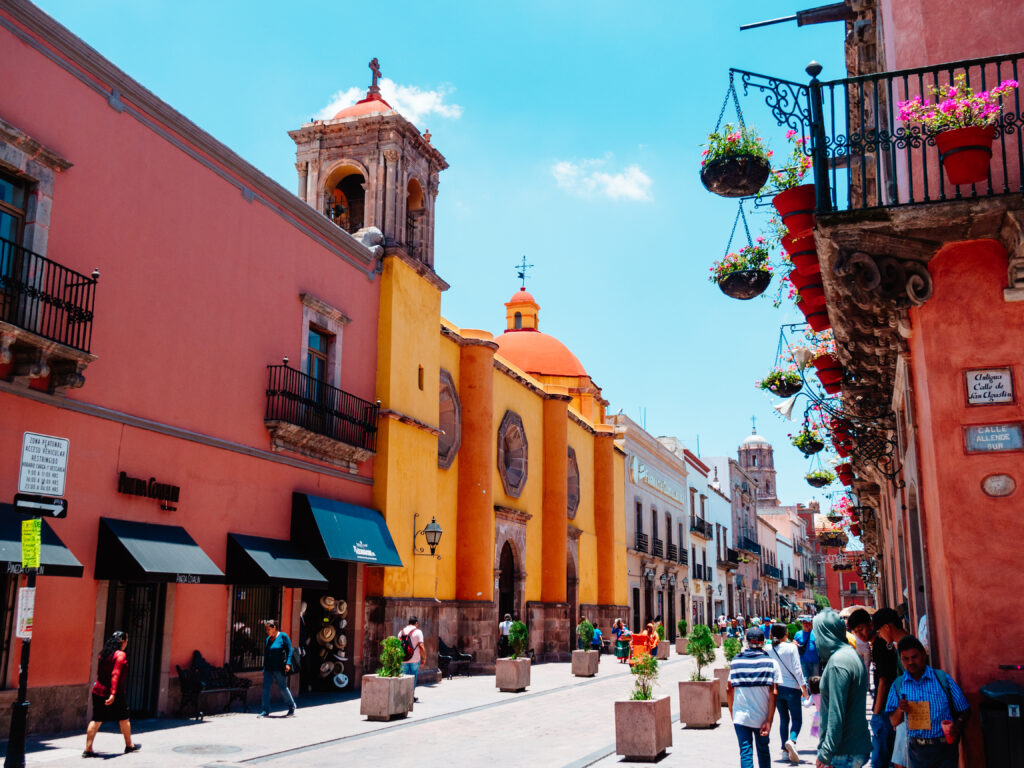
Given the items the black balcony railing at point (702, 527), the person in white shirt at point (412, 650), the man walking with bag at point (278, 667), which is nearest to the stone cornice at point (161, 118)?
the man walking with bag at point (278, 667)

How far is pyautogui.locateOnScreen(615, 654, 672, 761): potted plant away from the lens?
10312 millimetres

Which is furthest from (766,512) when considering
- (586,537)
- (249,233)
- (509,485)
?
(249,233)

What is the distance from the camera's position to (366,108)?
22.6 m

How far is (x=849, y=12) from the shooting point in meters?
11.6

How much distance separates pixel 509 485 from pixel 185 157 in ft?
51.2

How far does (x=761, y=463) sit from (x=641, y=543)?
6710cm

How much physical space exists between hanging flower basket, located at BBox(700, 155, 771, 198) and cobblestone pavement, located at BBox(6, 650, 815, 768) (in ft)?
20.3

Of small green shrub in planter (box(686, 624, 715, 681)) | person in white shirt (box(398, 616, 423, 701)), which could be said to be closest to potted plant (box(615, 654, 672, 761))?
small green shrub in planter (box(686, 624, 715, 681))

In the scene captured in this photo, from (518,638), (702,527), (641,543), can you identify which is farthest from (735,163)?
(702,527)

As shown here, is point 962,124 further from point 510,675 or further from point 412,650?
point 510,675

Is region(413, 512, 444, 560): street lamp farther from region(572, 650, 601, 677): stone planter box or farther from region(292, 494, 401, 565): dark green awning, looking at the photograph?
region(572, 650, 601, 677): stone planter box

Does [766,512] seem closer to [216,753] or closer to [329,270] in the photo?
[329,270]

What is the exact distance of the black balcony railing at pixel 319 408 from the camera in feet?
54.3

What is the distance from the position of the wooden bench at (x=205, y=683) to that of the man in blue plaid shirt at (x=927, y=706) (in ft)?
34.5
